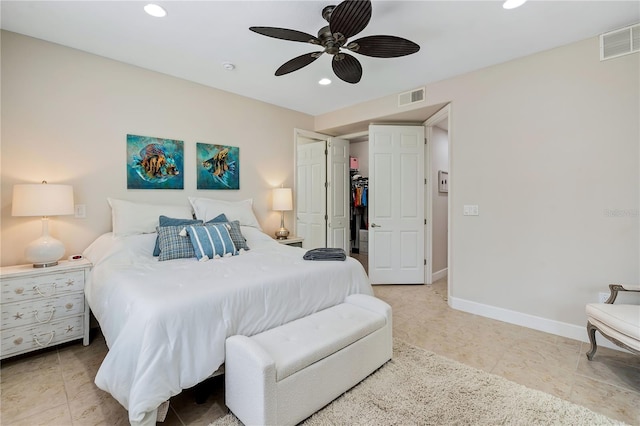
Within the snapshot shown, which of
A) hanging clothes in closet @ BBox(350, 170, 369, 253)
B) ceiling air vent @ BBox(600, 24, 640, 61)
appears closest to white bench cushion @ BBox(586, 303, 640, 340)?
ceiling air vent @ BBox(600, 24, 640, 61)

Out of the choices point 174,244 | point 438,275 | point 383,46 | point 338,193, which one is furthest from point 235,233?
point 438,275

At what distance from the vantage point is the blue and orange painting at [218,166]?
354 cm

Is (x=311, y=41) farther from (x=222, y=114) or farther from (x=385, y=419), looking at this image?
(x=385, y=419)

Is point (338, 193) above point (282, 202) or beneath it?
above

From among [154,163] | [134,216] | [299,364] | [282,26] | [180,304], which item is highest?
[282,26]

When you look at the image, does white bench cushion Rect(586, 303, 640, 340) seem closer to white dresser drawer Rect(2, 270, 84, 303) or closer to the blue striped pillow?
the blue striped pillow

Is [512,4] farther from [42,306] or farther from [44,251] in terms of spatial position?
[42,306]

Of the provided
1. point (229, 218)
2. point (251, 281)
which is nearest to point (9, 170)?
point (229, 218)

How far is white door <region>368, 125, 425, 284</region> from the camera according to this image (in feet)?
14.0

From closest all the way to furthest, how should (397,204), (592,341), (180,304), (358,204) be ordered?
(180,304)
(592,341)
(397,204)
(358,204)

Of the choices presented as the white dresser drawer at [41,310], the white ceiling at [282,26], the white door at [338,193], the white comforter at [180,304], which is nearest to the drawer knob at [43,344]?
the white dresser drawer at [41,310]

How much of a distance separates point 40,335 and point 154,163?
179cm

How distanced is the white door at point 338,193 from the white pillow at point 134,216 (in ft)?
8.13

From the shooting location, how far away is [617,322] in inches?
77.0
